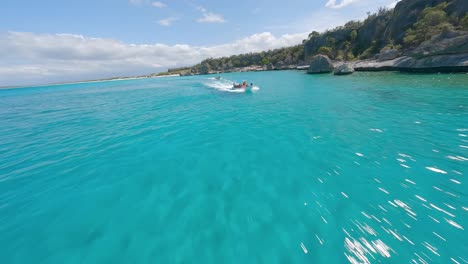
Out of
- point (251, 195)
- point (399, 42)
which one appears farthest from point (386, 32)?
point (251, 195)

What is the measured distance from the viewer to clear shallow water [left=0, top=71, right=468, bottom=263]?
160 inches

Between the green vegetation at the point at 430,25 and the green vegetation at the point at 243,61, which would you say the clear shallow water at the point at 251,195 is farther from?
the green vegetation at the point at 243,61

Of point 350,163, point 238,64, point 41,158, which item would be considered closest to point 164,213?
point 350,163

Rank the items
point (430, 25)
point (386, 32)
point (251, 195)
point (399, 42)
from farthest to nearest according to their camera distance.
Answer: point (386, 32) → point (399, 42) → point (430, 25) → point (251, 195)

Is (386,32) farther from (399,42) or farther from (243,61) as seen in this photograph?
(243,61)

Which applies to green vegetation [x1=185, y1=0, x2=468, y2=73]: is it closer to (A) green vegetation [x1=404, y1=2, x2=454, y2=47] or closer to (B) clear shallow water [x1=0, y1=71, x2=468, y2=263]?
(A) green vegetation [x1=404, y1=2, x2=454, y2=47]

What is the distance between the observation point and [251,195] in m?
5.75

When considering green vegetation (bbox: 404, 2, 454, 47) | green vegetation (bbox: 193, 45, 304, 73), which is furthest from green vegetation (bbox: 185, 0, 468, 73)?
green vegetation (bbox: 193, 45, 304, 73)

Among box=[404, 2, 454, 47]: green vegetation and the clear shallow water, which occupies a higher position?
box=[404, 2, 454, 47]: green vegetation

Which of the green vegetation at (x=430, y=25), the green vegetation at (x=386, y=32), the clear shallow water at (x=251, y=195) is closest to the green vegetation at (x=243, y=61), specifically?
the green vegetation at (x=386, y=32)

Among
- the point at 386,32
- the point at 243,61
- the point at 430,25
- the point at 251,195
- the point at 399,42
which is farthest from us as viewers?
the point at 243,61

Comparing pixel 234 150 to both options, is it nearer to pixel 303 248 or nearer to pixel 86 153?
pixel 303 248

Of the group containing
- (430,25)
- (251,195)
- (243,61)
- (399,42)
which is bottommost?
(251,195)

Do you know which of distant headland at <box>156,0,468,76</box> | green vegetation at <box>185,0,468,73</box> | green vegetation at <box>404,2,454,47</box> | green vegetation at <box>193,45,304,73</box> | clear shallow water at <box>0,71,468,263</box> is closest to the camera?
clear shallow water at <box>0,71,468,263</box>
